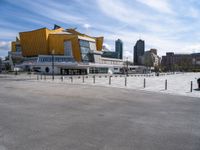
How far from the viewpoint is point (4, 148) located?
466 cm

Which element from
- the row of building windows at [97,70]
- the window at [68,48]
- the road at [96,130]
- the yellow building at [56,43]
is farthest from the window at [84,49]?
the road at [96,130]

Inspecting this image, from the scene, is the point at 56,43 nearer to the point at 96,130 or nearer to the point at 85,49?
the point at 85,49

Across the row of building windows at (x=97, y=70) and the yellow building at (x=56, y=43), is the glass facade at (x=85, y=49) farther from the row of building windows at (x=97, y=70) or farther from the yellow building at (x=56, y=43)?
the row of building windows at (x=97, y=70)

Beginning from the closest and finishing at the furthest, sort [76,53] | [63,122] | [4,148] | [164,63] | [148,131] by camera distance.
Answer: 1. [4,148]
2. [148,131]
3. [63,122]
4. [76,53]
5. [164,63]

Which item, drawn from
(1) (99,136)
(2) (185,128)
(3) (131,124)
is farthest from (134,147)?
(2) (185,128)

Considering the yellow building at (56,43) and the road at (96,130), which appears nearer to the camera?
the road at (96,130)

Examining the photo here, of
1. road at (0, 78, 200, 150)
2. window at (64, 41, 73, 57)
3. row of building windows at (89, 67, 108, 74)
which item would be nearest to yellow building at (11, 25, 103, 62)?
window at (64, 41, 73, 57)

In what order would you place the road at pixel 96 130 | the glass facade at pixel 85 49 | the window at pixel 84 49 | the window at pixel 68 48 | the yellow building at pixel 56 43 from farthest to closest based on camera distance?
1. the window at pixel 68 48
2. the glass facade at pixel 85 49
3. the window at pixel 84 49
4. the yellow building at pixel 56 43
5. the road at pixel 96 130

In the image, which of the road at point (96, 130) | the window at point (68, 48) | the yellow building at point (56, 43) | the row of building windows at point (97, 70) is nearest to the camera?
the road at point (96, 130)

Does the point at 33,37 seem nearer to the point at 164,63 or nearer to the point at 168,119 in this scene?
the point at 168,119

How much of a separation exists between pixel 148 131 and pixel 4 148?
414 cm

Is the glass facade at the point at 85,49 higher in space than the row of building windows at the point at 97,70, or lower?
higher

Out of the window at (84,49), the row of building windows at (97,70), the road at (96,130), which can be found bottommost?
the road at (96,130)

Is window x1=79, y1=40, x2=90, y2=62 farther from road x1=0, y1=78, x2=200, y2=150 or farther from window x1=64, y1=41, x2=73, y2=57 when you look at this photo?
road x1=0, y1=78, x2=200, y2=150
